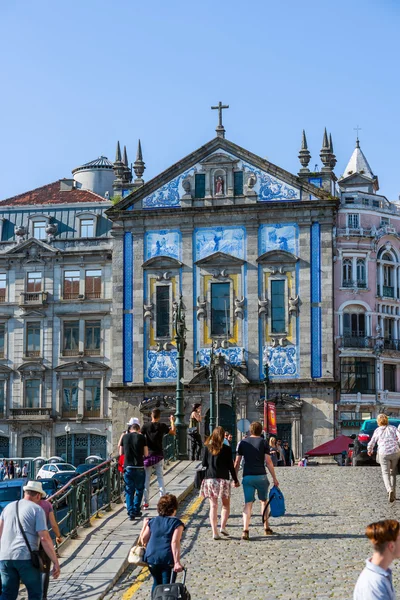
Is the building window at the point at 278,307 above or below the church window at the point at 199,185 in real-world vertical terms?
below

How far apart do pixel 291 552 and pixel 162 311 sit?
48.6 m

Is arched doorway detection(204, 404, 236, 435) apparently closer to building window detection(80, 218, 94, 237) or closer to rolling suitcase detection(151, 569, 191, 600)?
building window detection(80, 218, 94, 237)

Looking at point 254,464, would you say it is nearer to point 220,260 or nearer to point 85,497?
point 85,497

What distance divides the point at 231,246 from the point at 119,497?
140ft

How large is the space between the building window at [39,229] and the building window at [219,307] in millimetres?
11805

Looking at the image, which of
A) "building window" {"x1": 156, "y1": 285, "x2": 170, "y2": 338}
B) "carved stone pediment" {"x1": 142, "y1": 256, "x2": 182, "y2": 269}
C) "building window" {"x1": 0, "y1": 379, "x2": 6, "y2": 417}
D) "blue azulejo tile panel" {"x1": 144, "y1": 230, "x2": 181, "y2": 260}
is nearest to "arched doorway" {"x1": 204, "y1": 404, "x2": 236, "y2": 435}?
"building window" {"x1": 156, "y1": 285, "x2": 170, "y2": 338}

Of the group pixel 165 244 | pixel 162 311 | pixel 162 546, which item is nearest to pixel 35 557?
pixel 162 546

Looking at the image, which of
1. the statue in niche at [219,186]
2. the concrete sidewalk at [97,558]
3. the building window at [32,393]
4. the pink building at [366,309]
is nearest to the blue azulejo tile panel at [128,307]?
the statue in niche at [219,186]

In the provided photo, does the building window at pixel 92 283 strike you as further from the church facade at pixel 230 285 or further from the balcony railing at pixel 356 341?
the balcony railing at pixel 356 341

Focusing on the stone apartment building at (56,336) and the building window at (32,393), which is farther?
the building window at (32,393)

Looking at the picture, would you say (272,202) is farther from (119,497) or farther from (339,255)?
(119,497)

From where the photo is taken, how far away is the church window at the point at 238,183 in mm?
68250

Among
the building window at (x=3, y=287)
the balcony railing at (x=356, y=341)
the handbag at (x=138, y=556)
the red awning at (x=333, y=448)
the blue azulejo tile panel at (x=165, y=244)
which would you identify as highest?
the blue azulejo tile panel at (x=165, y=244)

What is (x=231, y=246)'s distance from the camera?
223 ft
